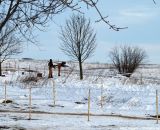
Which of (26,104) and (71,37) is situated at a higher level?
(71,37)

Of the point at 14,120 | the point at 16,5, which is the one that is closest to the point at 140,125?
the point at 14,120

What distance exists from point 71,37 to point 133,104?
75.7ft

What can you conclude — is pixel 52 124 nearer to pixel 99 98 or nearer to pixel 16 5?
pixel 16 5

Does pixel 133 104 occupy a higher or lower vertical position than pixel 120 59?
lower

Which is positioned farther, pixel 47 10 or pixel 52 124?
pixel 52 124

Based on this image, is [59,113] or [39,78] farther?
[39,78]

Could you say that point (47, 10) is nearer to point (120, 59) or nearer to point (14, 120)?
point (14, 120)

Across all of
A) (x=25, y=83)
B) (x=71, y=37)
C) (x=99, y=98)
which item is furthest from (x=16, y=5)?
(x=71, y=37)

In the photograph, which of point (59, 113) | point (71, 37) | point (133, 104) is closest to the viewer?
point (59, 113)

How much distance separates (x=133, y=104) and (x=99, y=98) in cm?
323

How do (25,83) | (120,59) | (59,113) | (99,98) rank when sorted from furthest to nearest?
(120,59) < (25,83) < (99,98) < (59,113)

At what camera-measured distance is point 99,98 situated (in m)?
28.4

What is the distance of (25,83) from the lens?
39.1 meters

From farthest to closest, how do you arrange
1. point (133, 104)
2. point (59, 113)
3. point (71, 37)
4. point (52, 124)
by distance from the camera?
point (71, 37) < point (133, 104) < point (59, 113) < point (52, 124)
